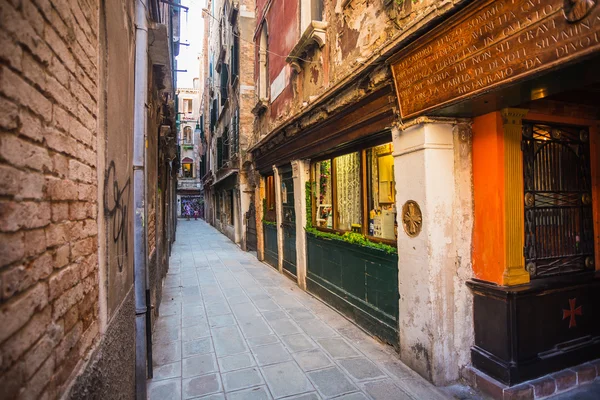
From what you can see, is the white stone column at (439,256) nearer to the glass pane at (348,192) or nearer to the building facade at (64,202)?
the glass pane at (348,192)

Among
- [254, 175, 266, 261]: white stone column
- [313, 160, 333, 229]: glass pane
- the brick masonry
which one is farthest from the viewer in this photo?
[254, 175, 266, 261]: white stone column

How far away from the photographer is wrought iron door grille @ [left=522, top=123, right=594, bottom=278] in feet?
12.3

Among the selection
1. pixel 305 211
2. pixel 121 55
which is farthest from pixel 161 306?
pixel 121 55

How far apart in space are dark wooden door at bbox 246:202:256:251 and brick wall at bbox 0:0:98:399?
11382 mm

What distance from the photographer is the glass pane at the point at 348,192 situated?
19.5 feet

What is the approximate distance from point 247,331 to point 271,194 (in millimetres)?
6337

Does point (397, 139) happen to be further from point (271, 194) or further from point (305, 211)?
point (271, 194)

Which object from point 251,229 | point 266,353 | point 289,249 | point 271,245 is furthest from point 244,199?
point 266,353

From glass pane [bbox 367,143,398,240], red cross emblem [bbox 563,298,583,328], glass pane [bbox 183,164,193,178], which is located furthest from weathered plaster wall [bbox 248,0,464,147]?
glass pane [bbox 183,164,193,178]

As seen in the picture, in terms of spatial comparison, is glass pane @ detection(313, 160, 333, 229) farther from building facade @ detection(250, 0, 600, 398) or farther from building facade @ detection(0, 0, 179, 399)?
building facade @ detection(0, 0, 179, 399)

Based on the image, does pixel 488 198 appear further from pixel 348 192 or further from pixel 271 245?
pixel 271 245

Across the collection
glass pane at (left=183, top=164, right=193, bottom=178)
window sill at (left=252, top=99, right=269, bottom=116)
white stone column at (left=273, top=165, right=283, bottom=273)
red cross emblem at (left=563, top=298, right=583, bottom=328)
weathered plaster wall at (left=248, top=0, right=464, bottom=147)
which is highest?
glass pane at (left=183, top=164, right=193, bottom=178)

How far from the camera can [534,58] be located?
2430 mm

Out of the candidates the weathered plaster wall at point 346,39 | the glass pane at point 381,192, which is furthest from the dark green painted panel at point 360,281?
the weathered plaster wall at point 346,39
